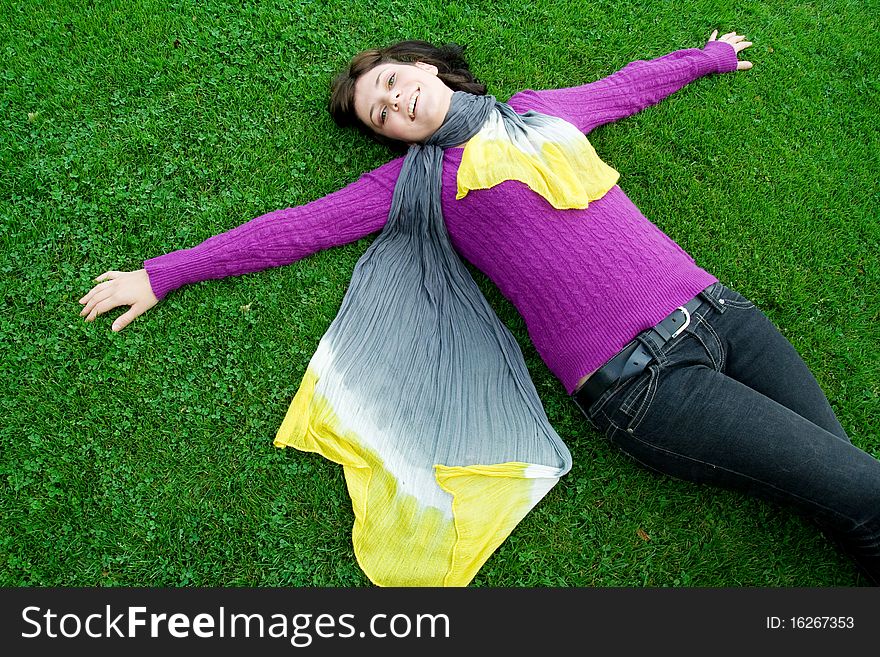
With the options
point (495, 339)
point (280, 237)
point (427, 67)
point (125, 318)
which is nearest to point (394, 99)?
point (427, 67)

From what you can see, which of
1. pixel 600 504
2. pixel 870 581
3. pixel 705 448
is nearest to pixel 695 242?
pixel 705 448

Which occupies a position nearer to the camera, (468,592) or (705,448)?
(705,448)

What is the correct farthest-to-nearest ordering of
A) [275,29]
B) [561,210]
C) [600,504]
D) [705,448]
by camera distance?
[275,29]
[600,504]
[561,210]
[705,448]

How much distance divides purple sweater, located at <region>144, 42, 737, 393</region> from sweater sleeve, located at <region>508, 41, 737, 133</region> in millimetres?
11

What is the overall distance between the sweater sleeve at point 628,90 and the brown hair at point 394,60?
34cm

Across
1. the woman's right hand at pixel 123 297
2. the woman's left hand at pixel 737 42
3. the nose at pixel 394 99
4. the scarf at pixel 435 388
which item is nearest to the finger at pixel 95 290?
the woman's right hand at pixel 123 297

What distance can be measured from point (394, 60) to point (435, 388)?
1856 mm

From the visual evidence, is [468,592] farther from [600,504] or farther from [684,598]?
[684,598]

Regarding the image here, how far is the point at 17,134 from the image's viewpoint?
366 centimetres

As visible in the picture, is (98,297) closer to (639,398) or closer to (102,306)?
(102,306)

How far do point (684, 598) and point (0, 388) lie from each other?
3761 mm

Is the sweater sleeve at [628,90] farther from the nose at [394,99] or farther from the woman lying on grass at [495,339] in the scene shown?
the nose at [394,99]

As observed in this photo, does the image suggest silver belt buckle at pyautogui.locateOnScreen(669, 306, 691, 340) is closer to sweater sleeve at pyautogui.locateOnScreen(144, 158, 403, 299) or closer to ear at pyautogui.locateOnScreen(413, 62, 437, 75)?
sweater sleeve at pyautogui.locateOnScreen(144, 158, 403, 299)

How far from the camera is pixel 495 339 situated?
348cm
